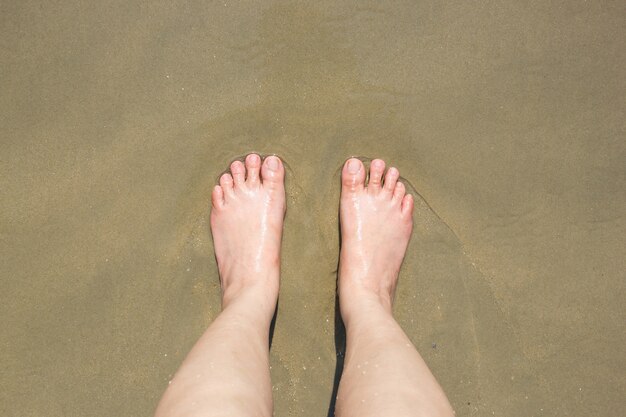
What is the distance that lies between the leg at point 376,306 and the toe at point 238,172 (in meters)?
0.49

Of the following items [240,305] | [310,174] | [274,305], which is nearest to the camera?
[240,305]

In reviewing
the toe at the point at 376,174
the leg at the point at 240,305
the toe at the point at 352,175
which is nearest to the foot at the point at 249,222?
the leg at the point at 240,305

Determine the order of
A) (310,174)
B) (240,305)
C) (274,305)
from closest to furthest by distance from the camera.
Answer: (240,305), (274,305), (310,174)

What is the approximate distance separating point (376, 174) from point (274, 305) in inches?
30.7

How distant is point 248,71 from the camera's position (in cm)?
217

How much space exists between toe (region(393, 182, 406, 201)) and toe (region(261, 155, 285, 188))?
550 mm

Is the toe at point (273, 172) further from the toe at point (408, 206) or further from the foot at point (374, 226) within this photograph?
the toe at point (408, 206)

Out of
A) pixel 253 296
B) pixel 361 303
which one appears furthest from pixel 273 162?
pixel 361 303

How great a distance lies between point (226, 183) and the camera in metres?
2.29

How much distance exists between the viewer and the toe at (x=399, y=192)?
90.4 inches

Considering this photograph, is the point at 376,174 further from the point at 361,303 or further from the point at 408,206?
the point at 361,303

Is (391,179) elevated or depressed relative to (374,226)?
elevated

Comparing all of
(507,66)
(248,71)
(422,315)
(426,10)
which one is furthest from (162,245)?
(507,66)

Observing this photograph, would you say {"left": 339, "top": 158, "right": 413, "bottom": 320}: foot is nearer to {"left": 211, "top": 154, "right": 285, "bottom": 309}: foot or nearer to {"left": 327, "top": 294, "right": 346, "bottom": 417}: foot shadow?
{"left": 327, "top": 294, "right": 346, "bottom": 417}: foot shadow
